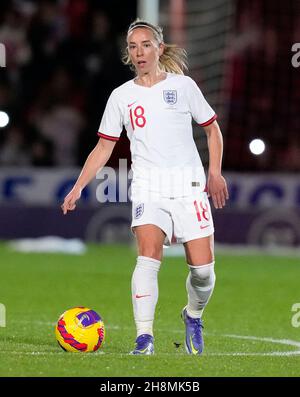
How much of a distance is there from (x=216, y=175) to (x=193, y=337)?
3.27 ft

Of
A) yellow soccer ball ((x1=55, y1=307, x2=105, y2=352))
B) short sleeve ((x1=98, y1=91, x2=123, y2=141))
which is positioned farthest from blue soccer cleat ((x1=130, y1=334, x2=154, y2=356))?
short sleeve ((x1=98, y1=91, x2=123, y2=141))

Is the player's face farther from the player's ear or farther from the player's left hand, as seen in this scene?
the player's left hand

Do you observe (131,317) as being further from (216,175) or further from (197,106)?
(197,106)

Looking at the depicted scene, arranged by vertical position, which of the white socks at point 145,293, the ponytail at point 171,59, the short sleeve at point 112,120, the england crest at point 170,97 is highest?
the ponytail at point 171,59

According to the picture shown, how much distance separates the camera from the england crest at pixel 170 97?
744cm

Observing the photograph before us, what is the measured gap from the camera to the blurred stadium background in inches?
650

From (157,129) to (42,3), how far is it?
40.4ft

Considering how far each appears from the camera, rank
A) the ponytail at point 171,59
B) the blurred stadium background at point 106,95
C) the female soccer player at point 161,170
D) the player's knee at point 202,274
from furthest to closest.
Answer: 1. the blurred stadium background at point 106,95
2. the ponytail at point 171,59
3. the player's knee at point 202,274
4. the female soccer player at point 161,170

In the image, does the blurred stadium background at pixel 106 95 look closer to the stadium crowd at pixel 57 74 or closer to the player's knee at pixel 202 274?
the stadium crowd at pixel 57 74

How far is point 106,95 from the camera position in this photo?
1883 centimetres

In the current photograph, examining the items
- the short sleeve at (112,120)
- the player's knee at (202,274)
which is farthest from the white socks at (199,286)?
the short sleeve at (112,120)

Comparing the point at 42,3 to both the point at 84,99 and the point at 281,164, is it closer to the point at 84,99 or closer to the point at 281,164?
the point at 84,99

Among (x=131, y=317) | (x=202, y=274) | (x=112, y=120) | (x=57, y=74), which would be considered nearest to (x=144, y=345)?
(x=202, y=274)
